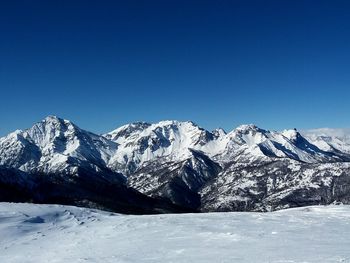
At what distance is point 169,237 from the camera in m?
39.8

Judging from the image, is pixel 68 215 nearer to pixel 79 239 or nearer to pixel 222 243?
pixel 79 239

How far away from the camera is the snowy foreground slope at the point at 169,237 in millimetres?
31297

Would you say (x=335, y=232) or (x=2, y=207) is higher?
(x=2, y=207)

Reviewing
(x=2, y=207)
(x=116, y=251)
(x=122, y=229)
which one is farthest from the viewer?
(x=2, y=207)

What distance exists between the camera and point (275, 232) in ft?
132

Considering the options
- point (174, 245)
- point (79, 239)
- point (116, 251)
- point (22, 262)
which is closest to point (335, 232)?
point (174, 245)

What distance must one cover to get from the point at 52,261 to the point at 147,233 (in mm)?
12312

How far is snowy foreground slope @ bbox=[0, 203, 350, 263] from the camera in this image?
31297 millimetres

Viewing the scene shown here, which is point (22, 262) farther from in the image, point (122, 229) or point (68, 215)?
point (68, 215)

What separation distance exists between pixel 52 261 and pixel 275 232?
2011 centimetres

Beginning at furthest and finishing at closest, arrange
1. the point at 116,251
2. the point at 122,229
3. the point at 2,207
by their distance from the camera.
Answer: the point at 2,207 < the point at 122,229 < the point at 116,251

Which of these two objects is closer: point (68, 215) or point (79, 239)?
point (79, 239)

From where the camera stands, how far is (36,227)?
1832 inches

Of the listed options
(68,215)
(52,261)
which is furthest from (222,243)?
(68,215)
